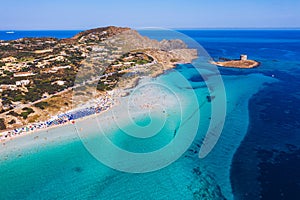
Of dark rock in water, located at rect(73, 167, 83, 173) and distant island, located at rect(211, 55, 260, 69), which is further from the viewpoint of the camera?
distant island, located at rect(211, 55, 260, 69)

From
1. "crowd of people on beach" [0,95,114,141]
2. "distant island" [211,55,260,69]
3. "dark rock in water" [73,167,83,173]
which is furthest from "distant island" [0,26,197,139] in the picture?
"dark rock in water" [73,167,83,173]

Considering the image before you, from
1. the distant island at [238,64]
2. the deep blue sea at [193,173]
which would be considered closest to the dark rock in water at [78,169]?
the deep blue sea at [193,173]

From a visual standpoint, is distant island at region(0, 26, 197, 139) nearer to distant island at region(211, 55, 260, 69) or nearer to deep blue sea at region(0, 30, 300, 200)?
deep blue sea at region(0, 30, 300, 200)

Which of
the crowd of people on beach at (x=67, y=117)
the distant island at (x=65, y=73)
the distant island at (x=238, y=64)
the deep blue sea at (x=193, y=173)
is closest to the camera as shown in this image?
the deep blue sea at (x=193, y=173)

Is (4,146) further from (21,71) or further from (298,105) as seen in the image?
(298,105)

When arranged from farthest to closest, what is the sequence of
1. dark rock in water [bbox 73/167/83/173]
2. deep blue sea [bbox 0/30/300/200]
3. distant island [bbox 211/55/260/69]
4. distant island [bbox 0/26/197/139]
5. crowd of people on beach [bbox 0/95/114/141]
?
distant island [bbox 211/55/260/69]
distant island [bbox 0/26/197/139]
crowd of people on beach [bbox 0/95/114/141]
dark rock in water [bbox 73/167/83/173]
deep blue sea [bbox 0/30/300/200]

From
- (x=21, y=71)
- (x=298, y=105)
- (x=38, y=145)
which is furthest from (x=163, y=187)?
(x=21, y=71)

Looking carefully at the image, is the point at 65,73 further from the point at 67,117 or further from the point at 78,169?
the point at 78,169

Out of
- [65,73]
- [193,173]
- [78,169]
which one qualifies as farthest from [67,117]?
[65,73]

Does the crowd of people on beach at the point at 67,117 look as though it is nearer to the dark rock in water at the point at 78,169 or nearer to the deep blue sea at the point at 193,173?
the deep blue sea at the point at 193,173
